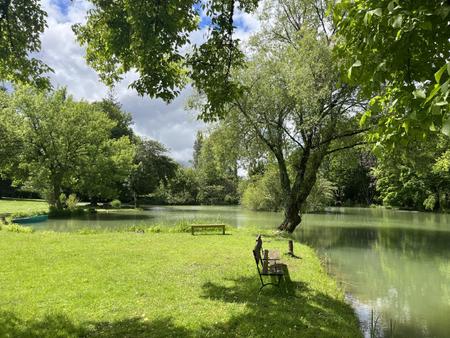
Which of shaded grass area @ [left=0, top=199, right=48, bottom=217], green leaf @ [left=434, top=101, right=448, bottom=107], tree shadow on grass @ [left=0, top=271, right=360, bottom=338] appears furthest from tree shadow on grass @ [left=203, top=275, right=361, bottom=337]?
shaded grass area @ [left=0, top=199, right=48, bottom=217]

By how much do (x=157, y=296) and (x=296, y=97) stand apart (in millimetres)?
12412

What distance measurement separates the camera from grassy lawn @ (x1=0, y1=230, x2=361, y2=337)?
567 cm

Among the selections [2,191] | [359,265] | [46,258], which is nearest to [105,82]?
[46,258]

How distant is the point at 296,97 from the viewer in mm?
17422

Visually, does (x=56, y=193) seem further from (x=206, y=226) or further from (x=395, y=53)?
(x=395, y=53)

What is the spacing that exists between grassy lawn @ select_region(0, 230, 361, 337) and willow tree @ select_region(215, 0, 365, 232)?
788 cm

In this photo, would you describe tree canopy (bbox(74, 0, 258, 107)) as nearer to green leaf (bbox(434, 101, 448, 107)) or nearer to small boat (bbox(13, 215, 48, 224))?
green leaf (bbox(434, 101, 448, 107))

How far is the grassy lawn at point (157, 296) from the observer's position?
18.6 ft

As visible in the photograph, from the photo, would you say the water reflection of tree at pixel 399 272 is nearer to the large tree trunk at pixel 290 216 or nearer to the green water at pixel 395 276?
the green water at pixel 395 276

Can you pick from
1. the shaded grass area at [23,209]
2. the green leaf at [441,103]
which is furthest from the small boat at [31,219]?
the green leaf at [441,103]

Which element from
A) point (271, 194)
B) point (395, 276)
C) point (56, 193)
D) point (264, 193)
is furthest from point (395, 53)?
point (264, 193)

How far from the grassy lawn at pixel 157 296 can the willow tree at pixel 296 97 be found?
788 cm

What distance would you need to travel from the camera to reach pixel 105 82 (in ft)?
28.3

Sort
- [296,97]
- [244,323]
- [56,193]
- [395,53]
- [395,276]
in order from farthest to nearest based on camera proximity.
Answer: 1. [56,193]
2. [296,97]
3. [395,276]
4. [244,323]
5. [395,53]
